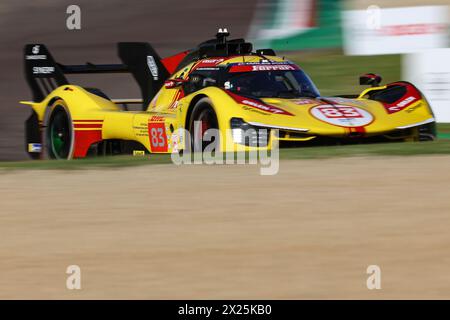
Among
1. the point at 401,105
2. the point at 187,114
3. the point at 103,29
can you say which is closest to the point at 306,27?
the point at 103,29

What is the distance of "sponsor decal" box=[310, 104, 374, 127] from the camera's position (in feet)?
30.0

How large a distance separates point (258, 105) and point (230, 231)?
345 cm

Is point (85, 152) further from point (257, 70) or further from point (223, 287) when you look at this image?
point (223, 287)

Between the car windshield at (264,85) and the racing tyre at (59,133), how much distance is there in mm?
2259

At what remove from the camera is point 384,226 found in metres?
5.84

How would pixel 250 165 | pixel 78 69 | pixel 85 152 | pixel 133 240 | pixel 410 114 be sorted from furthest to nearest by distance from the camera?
pixel 78 69, pixel 85 152, pixel 410 114, pixel 250 165, pixel 133 240

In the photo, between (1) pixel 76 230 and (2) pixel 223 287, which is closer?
(2) pixel 223 287

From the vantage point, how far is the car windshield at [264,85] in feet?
32.4

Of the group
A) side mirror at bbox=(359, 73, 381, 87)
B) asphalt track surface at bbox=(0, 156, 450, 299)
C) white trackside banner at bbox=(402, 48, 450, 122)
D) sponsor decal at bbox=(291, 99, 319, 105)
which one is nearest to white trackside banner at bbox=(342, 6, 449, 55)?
white trackside banner at bbox=(402, 48, 450, 122)

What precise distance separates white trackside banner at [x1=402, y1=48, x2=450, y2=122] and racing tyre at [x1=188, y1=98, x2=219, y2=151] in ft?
12.6

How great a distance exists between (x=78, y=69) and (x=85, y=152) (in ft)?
4.40

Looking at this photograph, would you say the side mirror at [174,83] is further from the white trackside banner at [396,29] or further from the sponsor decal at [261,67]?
the white trackside banner at [396,29]
